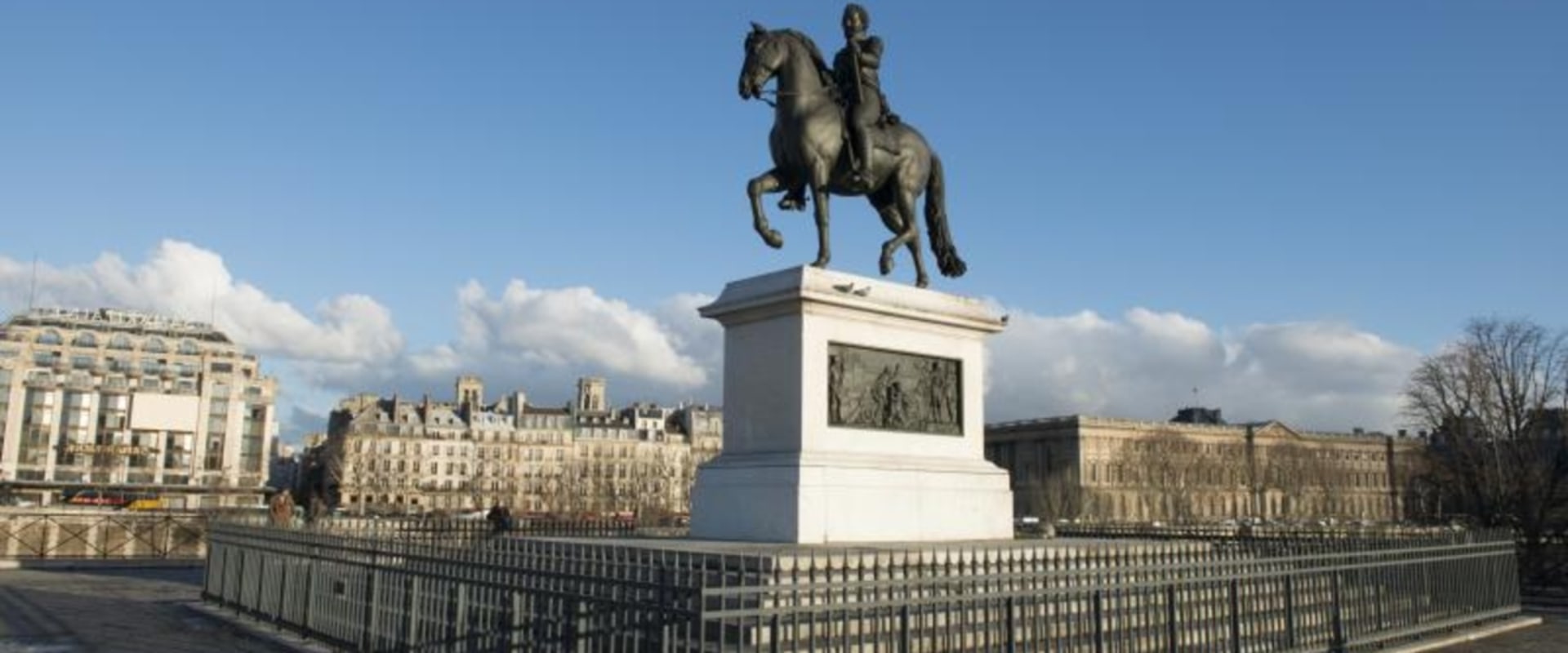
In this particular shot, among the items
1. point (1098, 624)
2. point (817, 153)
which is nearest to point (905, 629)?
point (1098, 624)

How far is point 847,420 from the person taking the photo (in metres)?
13.9

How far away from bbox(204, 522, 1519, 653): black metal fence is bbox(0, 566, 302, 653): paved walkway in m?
0.97

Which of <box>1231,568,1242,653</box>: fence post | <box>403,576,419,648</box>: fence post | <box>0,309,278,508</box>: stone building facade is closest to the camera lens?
<box>1231,568,1242,653</box>: fence post

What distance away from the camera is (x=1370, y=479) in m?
144

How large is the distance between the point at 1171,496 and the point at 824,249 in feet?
316

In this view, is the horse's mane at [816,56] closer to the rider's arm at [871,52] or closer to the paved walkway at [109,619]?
the rider's arm at [871,52]

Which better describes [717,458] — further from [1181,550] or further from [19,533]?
[19,533]

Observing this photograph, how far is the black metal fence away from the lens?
855cm

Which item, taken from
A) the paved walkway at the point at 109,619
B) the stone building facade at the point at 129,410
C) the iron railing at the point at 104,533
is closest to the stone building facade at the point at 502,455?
the stone building facade at the point at 129,410

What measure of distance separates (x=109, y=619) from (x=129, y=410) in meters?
116

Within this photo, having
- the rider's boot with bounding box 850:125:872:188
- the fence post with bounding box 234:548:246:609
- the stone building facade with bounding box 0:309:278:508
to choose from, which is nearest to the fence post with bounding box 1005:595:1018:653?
the rider's boot with bounding box 850:125:872:188

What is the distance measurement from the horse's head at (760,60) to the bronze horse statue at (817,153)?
0.01 metres

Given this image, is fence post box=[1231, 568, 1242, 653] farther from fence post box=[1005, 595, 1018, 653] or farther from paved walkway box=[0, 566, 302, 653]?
paved walkway box=[0, 566, 302, 653]

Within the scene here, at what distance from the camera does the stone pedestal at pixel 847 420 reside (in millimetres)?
13273
